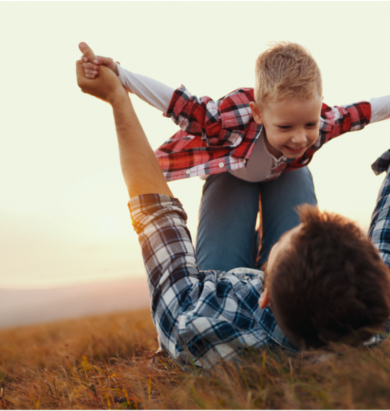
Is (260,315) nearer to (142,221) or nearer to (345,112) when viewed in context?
(142,221)

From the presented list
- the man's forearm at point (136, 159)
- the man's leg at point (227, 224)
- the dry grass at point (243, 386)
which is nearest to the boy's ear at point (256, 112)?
the man's leg at point (227, 224)

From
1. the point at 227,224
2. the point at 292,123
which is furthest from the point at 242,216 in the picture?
the point at 292,123

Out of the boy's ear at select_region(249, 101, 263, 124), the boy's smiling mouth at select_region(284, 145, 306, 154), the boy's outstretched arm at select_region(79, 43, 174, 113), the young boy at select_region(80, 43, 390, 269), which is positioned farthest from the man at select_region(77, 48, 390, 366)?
the boy's ear at select_region(249, 101, 263, 124)

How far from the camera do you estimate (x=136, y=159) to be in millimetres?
1747

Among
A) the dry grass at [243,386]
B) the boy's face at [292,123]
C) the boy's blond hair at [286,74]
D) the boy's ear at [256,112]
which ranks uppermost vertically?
the boy's blond hair at [286,74]

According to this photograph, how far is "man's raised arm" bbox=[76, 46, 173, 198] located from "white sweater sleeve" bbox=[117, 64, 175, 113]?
38cm

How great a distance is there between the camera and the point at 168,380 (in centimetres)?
146

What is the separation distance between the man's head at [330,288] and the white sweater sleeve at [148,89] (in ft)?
5.36

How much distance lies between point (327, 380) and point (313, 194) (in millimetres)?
2040

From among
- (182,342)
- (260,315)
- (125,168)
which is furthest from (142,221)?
(260,315)

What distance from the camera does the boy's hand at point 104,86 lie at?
79.4 inches

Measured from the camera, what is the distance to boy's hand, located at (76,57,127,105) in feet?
6.62

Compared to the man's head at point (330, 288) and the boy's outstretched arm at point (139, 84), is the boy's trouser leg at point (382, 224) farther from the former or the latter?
the boy's outstretched arm at point (139, 84)

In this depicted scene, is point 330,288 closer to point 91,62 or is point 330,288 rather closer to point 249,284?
point 249,284
